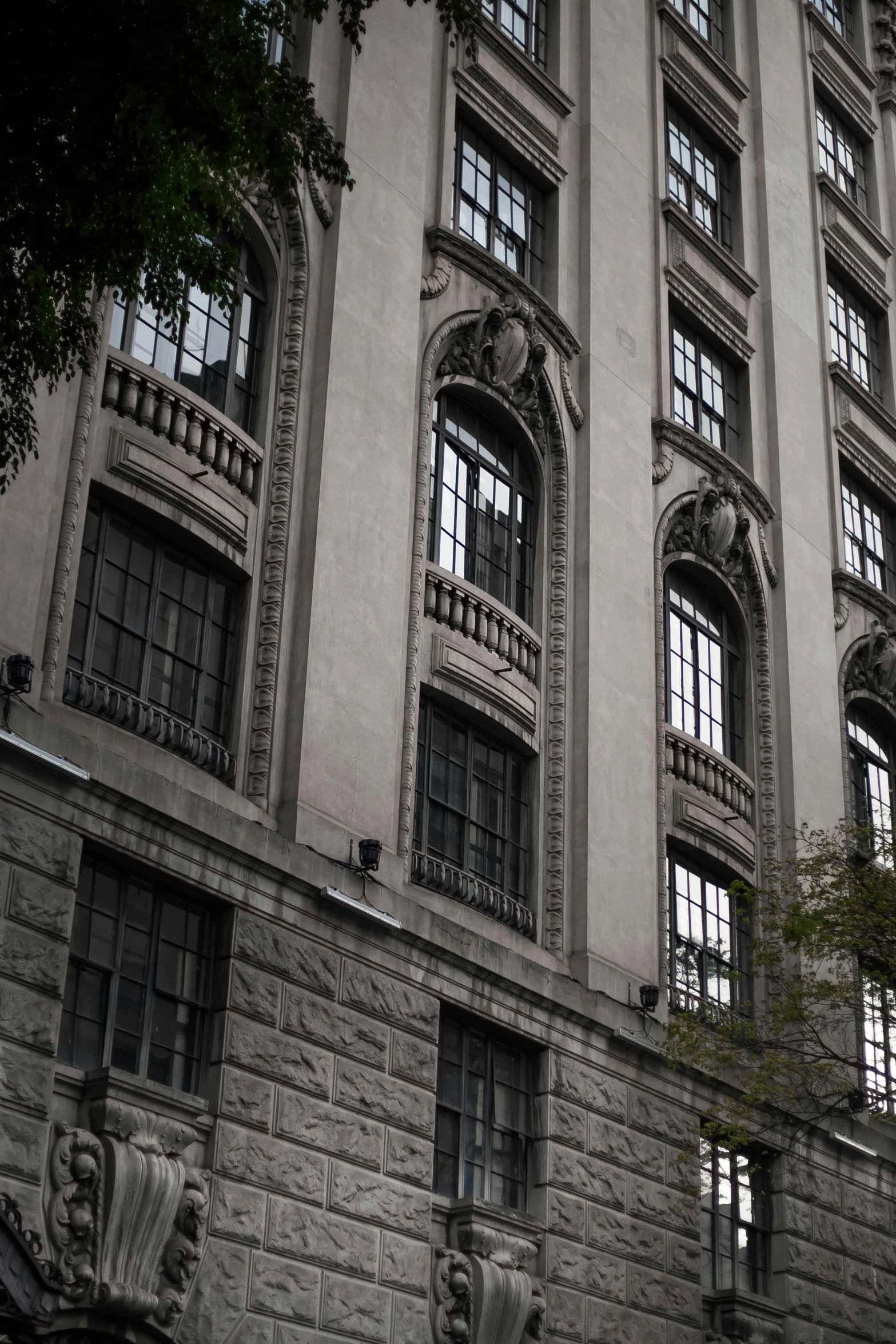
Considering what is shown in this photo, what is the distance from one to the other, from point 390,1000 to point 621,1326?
204 inches

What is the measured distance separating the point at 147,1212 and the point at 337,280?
1133cm

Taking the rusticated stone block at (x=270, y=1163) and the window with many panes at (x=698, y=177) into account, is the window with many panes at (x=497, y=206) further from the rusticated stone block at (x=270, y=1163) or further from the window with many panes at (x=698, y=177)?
the rusticated stone block at (x=270, y=1163)

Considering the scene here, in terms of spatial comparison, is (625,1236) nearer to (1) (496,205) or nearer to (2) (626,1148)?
(2) (626,1148)

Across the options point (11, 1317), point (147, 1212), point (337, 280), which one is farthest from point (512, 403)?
point (11, 1317)

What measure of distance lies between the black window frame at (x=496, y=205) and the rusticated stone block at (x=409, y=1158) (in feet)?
40.4

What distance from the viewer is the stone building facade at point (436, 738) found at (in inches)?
652

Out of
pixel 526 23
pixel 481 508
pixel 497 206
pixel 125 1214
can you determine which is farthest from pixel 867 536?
pixel 125 1214

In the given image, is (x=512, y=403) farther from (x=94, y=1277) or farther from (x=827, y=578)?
(x=94, y=1277)

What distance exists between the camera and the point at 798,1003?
2291cm

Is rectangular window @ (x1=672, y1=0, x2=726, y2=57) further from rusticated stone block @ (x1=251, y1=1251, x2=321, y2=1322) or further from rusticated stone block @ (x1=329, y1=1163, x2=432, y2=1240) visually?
rusticated stone block @ (x1=251, y1=1251, x2=321, y2=1322)

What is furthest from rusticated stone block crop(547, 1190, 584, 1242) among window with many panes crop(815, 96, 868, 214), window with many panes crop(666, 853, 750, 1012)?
window with many panes crop(815, 96, 868, 214)

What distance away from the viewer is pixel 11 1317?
13.2 metres

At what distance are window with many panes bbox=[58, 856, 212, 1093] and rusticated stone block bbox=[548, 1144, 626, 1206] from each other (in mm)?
5361

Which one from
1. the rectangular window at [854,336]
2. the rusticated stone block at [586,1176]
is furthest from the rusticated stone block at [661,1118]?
the rectangular window at [854,336]
